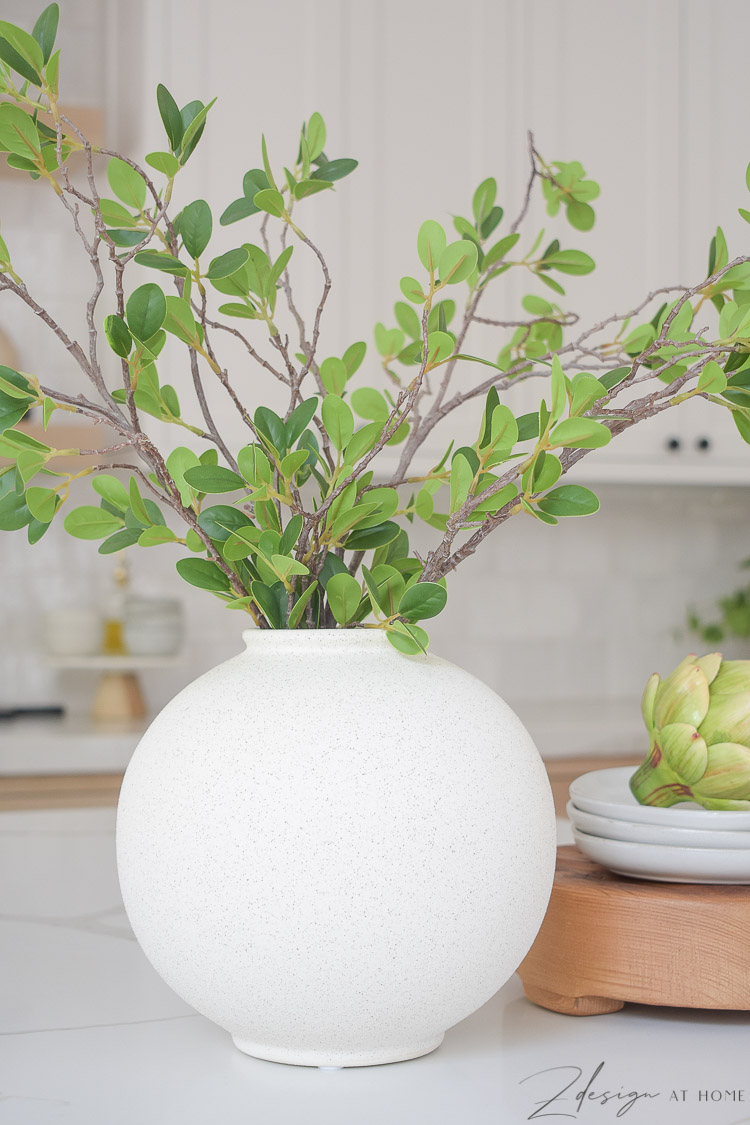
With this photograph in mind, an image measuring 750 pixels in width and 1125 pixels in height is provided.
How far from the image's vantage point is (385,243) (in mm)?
2516

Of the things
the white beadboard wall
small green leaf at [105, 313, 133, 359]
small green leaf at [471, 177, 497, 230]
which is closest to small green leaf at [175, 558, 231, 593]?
small green leaf at [105, 313, 133, 359]

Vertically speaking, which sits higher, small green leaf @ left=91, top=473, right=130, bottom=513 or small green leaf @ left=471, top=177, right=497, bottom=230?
small green leaf @ left=471, top=177, right=497, bottom=230

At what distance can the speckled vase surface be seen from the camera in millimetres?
492

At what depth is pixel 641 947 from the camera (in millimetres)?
600

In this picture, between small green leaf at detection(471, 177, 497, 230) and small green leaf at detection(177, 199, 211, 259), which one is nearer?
small green leaf at detection(177, 199, 211, 259)

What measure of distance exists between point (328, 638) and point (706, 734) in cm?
21

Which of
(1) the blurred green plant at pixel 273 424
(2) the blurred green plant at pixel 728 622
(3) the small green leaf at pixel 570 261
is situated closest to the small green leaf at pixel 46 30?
(1) the blurred green plant at pixel 273 424

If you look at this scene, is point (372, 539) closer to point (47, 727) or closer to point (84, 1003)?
point (84, 1003)

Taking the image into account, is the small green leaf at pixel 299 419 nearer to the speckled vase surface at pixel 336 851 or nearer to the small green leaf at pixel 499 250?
the speckled vase surface at pixel 336 851

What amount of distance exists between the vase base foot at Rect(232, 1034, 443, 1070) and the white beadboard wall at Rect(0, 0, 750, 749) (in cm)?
190

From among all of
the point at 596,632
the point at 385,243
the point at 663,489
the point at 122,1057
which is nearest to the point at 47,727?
the point at 385,243

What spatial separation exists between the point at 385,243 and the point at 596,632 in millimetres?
1290

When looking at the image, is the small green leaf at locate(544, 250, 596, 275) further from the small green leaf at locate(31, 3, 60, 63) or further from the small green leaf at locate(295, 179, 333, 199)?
the small green leaf at locate(31, 3, 60, 63)

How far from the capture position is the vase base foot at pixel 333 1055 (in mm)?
536
